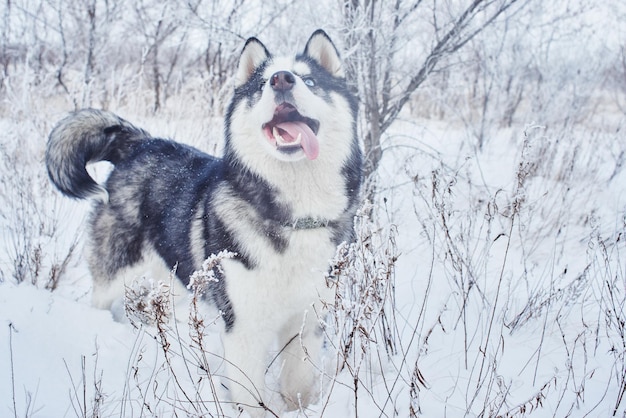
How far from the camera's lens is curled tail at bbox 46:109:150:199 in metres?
2.34

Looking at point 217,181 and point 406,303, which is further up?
point 217,181

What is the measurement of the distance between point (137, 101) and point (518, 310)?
16.4 feet

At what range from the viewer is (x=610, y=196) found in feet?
15.3

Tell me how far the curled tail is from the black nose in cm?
128

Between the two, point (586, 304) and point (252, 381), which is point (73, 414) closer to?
point (252, 381)

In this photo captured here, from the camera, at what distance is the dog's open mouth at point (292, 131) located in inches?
67.7

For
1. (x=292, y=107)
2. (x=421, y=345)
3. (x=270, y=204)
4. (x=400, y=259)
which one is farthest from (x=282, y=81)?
(x=400, y=259)

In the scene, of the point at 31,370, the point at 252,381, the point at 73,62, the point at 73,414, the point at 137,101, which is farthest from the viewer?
the point at 73,62

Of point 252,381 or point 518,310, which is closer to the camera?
point 252,381

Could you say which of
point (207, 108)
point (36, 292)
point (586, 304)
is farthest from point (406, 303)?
A: point (207, 108)

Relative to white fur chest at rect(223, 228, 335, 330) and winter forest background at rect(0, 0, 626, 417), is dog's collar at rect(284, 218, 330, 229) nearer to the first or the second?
white fur chest at rect(223, 228, 335, 330)

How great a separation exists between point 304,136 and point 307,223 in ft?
1.23

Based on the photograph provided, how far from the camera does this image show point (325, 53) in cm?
220

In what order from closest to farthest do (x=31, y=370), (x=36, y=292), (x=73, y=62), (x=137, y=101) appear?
(x=31, y=370) → (x=36, y=292) → (x=137, y=101) → (x=73, y=62)
